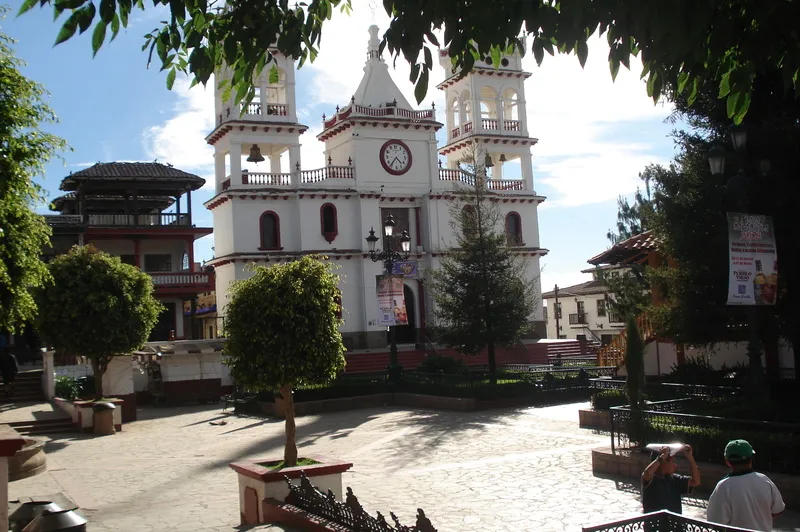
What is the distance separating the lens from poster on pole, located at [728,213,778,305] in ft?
39.1

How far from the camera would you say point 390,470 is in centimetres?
1463

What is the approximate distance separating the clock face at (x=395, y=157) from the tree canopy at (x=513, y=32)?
3777 cm

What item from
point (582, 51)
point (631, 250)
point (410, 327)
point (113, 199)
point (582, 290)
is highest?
point (113, 199)

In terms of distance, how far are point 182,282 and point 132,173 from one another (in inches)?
261

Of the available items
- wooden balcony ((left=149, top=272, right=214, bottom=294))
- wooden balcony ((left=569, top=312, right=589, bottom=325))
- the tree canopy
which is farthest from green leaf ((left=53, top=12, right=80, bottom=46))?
wooden balcony ((left=569, top=312, right=589, bottom=325))

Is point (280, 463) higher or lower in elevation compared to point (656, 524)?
Result: lower

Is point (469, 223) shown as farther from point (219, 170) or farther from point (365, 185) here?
point (219, 170)

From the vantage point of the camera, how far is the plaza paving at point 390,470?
11.1m

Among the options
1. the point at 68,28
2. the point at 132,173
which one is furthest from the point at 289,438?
the point at 132,173

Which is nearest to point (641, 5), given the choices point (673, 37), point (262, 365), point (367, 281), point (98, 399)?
point (673, 37)

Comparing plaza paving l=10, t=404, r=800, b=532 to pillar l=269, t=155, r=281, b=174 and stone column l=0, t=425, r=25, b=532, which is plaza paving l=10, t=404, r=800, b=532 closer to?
stone column l=0, t=425, r=25, b=532

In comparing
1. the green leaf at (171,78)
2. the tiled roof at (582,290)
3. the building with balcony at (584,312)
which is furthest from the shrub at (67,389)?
the tiled roof at (582,290)

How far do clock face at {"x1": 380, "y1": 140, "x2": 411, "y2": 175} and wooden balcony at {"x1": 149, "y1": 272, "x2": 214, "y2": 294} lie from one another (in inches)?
441

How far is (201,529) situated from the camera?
10.7 m
